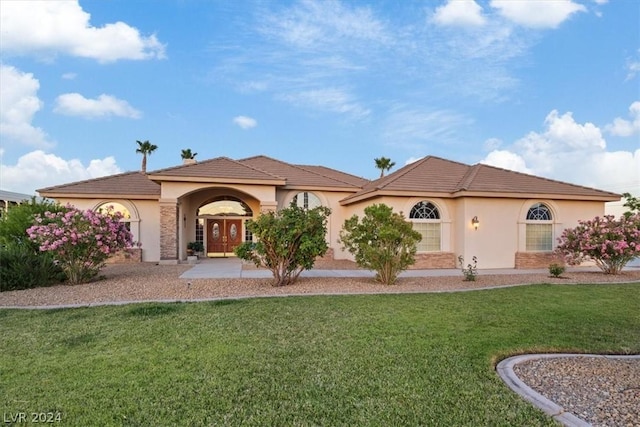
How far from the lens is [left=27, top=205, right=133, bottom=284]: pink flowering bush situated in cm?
1151

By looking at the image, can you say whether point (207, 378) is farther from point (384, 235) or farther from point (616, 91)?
point (616, 91)

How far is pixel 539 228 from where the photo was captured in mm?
17516

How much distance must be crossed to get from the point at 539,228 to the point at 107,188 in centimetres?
2147

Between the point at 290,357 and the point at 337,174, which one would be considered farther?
the point at 337,174

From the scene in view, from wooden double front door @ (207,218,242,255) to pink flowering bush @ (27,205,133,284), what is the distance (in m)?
10.2

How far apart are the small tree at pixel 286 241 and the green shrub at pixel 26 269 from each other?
19.7ft

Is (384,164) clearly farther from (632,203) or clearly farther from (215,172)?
(215,172)

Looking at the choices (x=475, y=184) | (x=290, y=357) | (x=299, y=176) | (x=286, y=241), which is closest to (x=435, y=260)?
(x=475, y=184)

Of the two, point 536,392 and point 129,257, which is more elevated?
point 129,257

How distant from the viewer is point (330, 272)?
1518cm

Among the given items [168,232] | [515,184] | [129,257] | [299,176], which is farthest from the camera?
[299,176]

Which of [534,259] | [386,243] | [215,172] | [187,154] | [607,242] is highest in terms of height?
[187,154]

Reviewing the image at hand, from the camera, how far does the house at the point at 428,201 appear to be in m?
16.8

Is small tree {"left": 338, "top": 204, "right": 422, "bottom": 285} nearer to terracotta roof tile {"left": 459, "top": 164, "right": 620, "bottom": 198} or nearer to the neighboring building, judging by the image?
terracotta roof tile {"left": 459, "top": 164, "right": 620, "bottom": 198}
